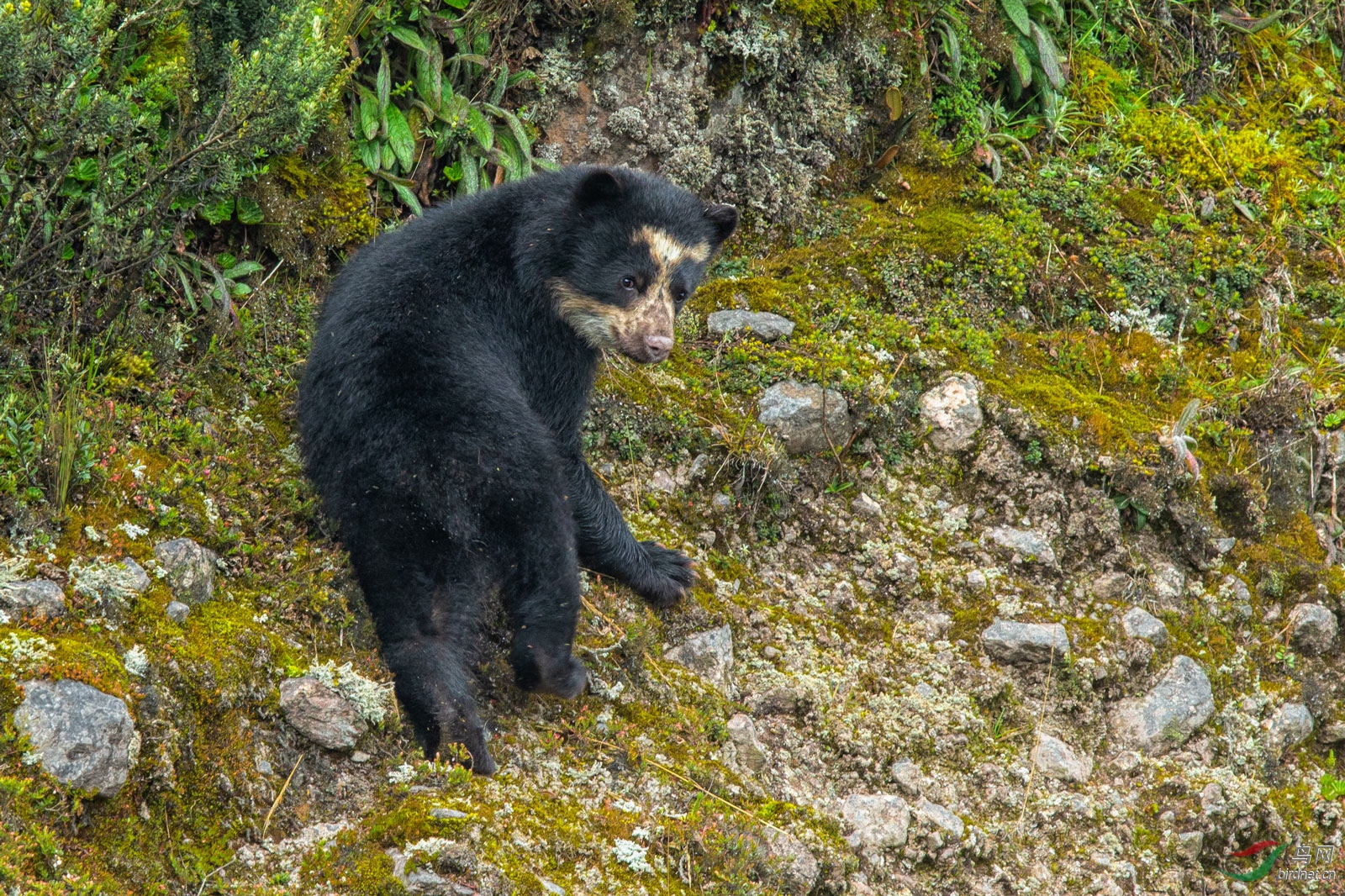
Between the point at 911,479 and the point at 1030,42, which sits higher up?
the point at 1030,42

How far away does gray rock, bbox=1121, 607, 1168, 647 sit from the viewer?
5.67 m

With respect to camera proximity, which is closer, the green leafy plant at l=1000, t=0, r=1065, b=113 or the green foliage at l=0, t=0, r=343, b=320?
the green foliage at l=0, t=0, r=343, b=320

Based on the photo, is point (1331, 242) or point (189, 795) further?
point (1331, 242)

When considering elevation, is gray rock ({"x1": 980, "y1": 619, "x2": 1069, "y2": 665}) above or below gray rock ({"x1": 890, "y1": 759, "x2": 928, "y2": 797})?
above

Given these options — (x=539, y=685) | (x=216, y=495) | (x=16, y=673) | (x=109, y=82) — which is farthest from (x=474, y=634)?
(x=109, y=82)

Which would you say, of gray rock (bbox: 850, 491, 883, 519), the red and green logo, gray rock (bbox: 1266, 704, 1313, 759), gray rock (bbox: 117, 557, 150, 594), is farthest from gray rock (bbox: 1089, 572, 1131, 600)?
gray rock (bbox: 117, 557, 150, 594)

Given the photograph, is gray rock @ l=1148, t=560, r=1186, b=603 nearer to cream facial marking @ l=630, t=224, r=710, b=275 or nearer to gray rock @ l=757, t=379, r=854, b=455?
gray rock @ l=757, t=379, r=854, b=455

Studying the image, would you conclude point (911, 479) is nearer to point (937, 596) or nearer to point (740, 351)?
point (937, 596)

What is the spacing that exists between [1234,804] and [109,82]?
609cm

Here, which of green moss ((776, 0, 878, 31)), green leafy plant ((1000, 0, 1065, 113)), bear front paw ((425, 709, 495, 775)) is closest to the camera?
bear front paw ((425, 709, 495, 775))

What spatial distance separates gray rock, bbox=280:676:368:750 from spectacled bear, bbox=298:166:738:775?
0.21m

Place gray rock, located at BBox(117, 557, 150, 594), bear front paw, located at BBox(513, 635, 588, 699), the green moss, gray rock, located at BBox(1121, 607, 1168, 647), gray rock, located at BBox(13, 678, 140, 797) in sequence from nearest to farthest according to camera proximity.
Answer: gray rock, located at BBox(13, 678, 140, 797) → gray rock, located at BBox(117, 557, 150, 594) → bear front paw, located at BBox(513, 635, 588, 699) → gray rock, located at BBox(1121, 607, 1168, 647) → the green moss

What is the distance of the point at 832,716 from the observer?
5062mm

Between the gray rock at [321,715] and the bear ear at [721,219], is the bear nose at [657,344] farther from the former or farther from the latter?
the gray rock at [321,715]
